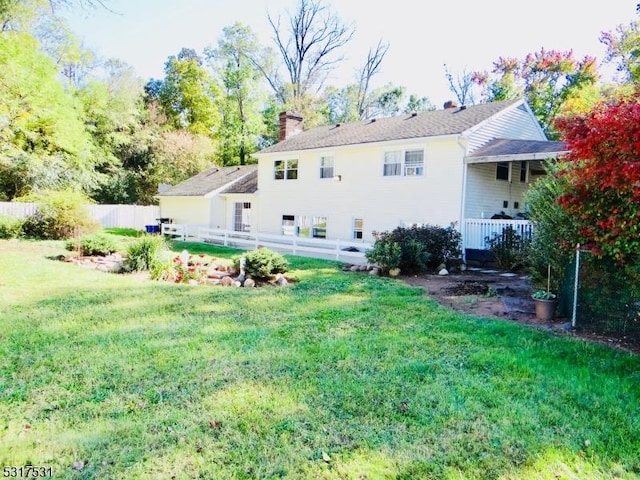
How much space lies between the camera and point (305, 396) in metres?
4.00

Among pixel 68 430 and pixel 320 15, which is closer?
pixel 68 430

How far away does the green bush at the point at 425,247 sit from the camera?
40.1 feet

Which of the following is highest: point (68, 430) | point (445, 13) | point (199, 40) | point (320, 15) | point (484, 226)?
point (320, 15)

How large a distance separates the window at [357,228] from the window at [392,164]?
7.48 ft

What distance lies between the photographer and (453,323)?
262 inches

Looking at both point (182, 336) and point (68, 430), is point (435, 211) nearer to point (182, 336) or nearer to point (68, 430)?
point (182, 336)

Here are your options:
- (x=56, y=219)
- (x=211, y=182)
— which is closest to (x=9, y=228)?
(x=56, y=219)

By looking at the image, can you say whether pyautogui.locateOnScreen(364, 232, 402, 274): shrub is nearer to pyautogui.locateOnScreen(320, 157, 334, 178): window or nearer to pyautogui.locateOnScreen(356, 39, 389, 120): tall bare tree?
pyautogui.locateOnScreen(320, 157, 334, 178): window

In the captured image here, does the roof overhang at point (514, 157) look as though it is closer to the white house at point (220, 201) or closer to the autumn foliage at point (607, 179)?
the autumn foliage at point (607, 179)

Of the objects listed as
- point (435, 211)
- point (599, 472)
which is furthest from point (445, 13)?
point (599, 472)

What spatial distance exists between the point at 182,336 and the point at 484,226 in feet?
37.6

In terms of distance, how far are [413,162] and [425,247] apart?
5017mm

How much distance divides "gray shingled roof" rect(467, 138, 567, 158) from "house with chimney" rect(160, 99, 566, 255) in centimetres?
3

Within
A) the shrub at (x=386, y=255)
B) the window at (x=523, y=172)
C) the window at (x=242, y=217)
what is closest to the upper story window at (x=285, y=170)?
the window at (x=242, y=217)
